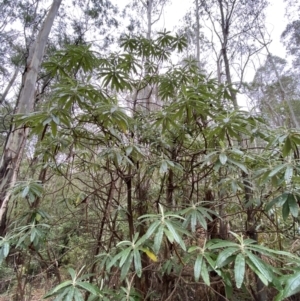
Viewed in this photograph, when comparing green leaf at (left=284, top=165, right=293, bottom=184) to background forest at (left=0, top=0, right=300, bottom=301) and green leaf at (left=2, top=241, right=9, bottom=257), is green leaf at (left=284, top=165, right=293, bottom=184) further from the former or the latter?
green leaf at (left=2, top=241, right=9, bottom=257)

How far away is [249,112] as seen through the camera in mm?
1522

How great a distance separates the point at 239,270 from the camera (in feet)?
2.54

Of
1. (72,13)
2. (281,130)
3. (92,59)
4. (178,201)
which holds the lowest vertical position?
(178,201)

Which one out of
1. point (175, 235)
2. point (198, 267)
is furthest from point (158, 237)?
point (198, 267)

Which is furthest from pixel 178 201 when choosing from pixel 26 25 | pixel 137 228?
pixel 26 25

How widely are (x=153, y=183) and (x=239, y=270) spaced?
1.30m

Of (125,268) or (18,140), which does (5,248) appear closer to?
(125,268)

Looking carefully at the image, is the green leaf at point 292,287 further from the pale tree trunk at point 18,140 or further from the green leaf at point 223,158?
the pale tree trunk at point 18,140

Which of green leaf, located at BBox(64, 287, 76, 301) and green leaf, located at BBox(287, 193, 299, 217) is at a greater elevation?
green leaf, located at BBox(287, 193, 299, 217)

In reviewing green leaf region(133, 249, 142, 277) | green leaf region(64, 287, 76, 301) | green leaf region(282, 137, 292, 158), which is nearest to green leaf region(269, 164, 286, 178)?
green leaf region(282, 137, 292, 158)

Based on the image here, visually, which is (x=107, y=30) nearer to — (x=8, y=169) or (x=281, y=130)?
(x=8, y=169)

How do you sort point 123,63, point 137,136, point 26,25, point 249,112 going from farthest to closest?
point 26,25, point 123,63, point 137,136, point 249,112

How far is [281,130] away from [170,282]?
1224 millimetres

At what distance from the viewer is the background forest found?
3.45 feet
